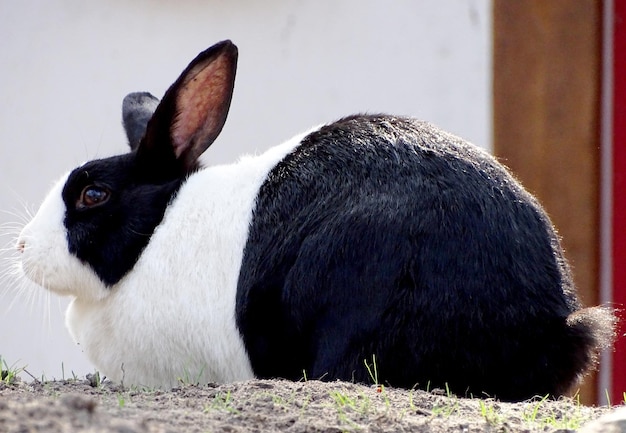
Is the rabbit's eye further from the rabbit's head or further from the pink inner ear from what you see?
the pink inner ear

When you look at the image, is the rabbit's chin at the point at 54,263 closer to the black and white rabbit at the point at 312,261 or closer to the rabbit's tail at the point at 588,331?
the black and white rabbit at the point at 312,261

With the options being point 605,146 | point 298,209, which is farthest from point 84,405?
point 605,146

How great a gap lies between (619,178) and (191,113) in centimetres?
286

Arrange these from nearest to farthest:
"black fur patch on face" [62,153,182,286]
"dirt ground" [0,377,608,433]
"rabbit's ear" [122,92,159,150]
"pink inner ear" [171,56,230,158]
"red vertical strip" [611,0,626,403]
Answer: "dirt ground" [0,377,608,433] < "black fur patch on face" [62,153,182,286] < "pink inner ear" [171,56,230,158] < "rabbit's ear" [122,92,159,150] < "red vertical strip" [611,0,626,403]

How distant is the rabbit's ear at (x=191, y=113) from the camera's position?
3.66 metres

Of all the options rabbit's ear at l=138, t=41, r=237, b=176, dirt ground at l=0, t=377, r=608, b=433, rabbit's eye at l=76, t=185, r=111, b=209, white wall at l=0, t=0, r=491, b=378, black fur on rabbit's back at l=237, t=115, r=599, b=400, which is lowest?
dirt ground at l=0, t=377, r=608, b=433

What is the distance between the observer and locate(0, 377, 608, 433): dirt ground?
2.08 m

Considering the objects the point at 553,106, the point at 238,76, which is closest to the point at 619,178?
the point at 553,106

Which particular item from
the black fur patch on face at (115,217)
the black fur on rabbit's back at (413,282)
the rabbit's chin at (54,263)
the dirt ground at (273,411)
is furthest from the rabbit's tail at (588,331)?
the rabbit's chin at (54,263)

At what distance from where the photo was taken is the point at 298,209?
131 inches

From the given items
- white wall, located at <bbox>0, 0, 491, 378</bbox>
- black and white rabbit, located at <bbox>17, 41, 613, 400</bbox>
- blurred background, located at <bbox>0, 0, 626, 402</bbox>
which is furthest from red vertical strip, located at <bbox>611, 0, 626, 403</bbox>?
black and white rabbit, located at <bbox>17, 41, 613, 400</bbox>

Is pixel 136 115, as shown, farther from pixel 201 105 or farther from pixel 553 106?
pixel 553 106

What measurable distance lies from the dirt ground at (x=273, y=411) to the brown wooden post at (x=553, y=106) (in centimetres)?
296

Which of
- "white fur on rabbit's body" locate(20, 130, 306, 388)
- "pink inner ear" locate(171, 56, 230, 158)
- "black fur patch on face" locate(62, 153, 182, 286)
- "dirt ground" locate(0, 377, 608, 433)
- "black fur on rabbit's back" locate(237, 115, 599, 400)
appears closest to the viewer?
"dirt ground" locate(0, 377, 608, 433)
